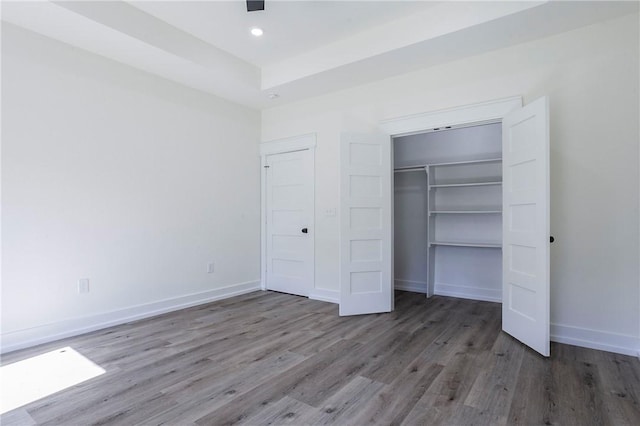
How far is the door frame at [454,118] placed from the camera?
11.0 ft

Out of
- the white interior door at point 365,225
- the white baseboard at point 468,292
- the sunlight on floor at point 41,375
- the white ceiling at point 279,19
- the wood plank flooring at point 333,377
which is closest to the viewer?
the wood plank flooring at point 333,377

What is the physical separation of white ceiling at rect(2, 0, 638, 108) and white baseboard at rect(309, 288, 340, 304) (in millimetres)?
2724

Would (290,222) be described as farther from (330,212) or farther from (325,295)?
(325,295)

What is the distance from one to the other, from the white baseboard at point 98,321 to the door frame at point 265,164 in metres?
0.69

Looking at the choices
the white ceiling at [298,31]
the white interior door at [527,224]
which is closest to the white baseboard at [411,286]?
the white interior door at [527,224]

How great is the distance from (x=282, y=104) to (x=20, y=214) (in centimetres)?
334

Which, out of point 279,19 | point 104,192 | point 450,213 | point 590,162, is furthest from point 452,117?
point 104,192

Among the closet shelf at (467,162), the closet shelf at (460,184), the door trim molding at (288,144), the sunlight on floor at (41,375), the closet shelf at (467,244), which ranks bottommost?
the sunlight on floor at (41,375)

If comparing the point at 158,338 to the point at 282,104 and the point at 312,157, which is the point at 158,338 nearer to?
the point at 312,157

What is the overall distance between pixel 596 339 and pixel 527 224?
3.72 feet

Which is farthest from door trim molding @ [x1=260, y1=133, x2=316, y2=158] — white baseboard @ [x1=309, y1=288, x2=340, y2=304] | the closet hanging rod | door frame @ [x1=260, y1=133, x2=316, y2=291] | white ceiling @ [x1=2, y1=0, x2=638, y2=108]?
white baseboard @ [x1=309, y1=288, x2=340, y2=304]

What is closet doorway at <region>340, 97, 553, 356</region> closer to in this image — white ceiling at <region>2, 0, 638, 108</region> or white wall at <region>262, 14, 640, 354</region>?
white wall at <region>262, 14, 640, 354</region>

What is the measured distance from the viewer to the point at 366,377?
2393 mm

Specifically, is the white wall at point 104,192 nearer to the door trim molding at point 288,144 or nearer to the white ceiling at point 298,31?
the white ceiling at point 298,31
